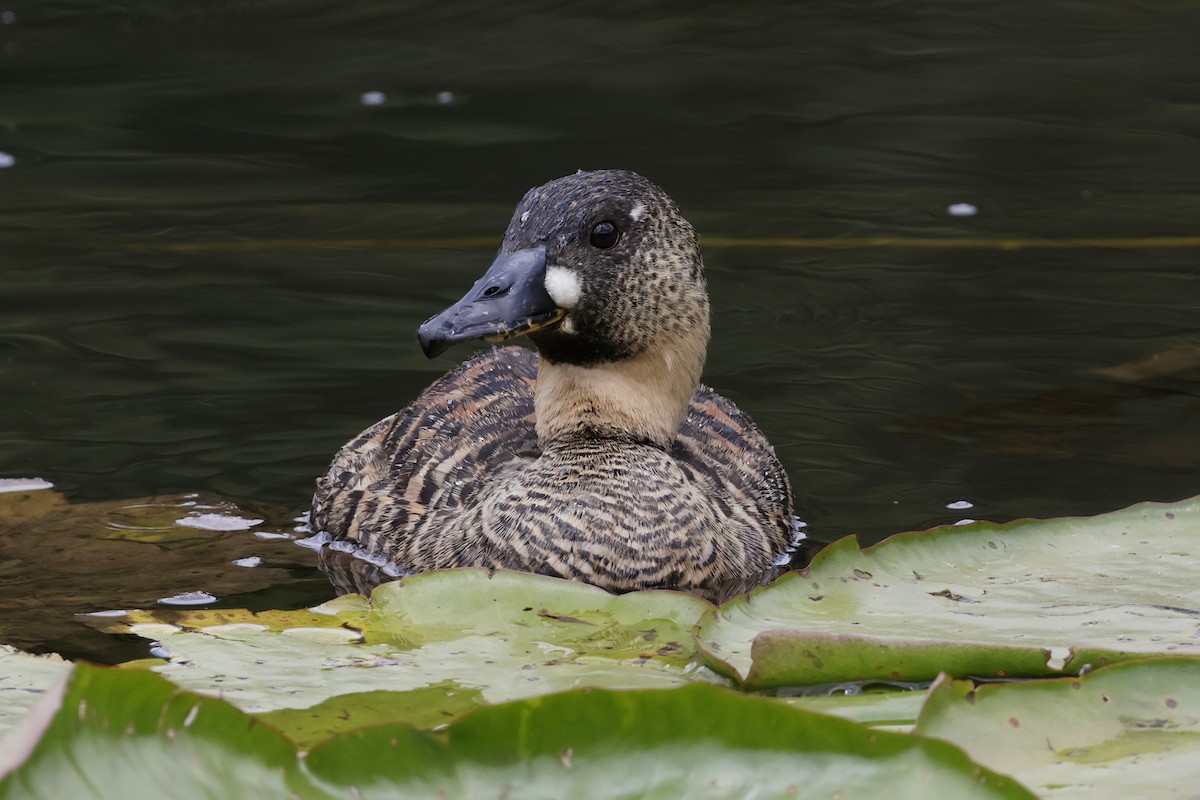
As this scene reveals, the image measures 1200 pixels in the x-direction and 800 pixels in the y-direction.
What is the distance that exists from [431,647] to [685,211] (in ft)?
18.8

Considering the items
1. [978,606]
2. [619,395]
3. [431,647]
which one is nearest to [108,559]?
[619,395]

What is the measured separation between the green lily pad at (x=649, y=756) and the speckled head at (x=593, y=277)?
2380mm

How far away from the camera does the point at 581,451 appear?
504 cm

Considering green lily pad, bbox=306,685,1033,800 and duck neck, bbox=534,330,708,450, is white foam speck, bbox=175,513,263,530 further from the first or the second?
green lily pad, bbox=306,685,1033,800

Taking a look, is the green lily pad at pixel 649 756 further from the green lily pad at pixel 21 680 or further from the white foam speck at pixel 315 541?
the white foam speck at pixel 315 541

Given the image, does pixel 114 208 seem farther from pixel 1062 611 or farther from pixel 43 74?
pixel 1062 611

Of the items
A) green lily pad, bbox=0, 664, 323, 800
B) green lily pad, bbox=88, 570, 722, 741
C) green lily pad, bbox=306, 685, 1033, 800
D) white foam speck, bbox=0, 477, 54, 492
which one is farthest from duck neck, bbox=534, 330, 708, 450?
green lily pad, bbox=0, 664, 323, 800

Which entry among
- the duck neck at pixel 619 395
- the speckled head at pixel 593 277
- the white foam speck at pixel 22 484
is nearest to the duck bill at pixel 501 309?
the speckled head at pixel 593 277

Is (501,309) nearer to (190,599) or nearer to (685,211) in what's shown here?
(190,599)

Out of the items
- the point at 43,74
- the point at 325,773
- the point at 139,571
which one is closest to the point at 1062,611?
the point at 325,773

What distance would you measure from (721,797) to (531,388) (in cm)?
375

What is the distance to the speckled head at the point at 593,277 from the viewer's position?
4.75m

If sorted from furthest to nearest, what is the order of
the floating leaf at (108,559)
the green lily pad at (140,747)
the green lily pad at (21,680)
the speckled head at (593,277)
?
the speckled head at (593,277) < the floating leaf at (108,559) < the green lily pad at (21,680) < the green lily pad at (140,747)

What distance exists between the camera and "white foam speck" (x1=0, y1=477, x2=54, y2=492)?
5801 millimetres
